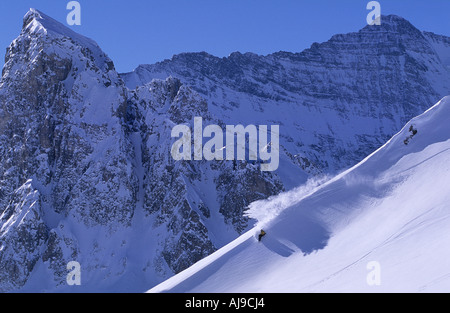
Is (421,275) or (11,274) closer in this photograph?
(421,275)

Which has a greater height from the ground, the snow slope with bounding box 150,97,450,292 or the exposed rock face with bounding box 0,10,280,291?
the exposed rock face with bounding box 0,10,280,291

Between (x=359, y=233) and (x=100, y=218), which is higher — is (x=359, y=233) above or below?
below

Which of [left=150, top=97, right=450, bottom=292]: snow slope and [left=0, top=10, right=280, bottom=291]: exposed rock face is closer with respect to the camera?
[left=150, top=97, right=450, bottom=292]: snow slope

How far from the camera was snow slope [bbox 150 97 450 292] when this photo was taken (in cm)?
2434

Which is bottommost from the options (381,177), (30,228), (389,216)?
(389,216)

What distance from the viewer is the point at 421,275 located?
22484 millimetres

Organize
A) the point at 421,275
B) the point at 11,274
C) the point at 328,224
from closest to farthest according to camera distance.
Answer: the point at 421,275 < the point at 328,224 < the point at 11,274

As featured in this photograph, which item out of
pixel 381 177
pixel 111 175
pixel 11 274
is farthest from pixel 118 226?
pixel 381 177

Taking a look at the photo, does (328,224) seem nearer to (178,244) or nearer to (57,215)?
(178,244)

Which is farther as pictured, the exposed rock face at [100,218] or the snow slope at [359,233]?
the exposed rock face at [100,218]

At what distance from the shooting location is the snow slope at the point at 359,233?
79.9 feet

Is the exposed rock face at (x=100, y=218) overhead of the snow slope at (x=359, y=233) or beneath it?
overhead

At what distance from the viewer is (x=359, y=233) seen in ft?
90.6
